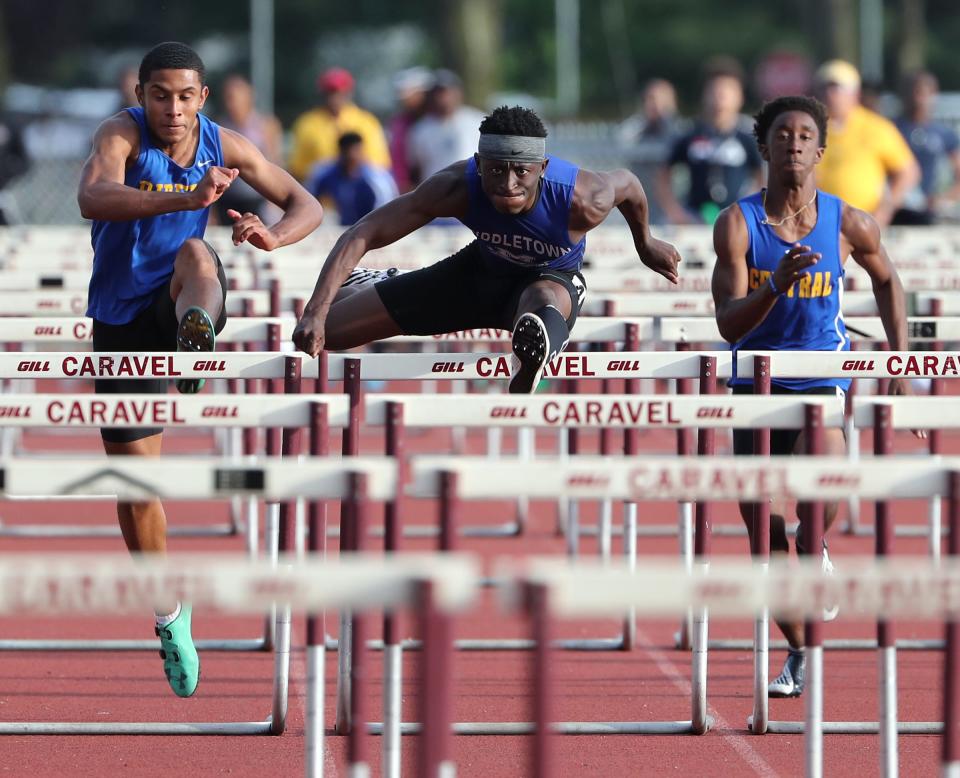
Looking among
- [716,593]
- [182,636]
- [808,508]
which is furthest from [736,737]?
[716,593]

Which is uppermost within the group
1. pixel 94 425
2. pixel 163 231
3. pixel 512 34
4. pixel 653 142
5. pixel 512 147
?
pixel 512 34

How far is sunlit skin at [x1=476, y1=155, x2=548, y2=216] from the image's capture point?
21.8ft

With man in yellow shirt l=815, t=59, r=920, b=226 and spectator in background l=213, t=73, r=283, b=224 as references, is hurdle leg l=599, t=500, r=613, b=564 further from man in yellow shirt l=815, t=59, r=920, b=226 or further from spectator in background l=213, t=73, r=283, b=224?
spectator in background l=213, t=73, r=283, b=224

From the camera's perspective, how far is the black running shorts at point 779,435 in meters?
7.00

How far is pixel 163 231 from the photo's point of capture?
6.88 metres

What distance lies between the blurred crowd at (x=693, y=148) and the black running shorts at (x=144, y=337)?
6734 mm

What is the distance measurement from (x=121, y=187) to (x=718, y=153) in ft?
28.1

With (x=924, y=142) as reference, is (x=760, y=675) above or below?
below

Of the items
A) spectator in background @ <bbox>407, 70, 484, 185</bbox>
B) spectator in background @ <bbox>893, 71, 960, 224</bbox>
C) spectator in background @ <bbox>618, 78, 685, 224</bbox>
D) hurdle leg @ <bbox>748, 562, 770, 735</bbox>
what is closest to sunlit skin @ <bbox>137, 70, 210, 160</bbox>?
hurdle leg @ <bbox>748, 562, 770, 735</bbox>

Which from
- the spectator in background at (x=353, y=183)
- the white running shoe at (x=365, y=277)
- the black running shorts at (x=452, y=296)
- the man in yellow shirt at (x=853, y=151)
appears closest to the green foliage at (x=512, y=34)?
the spectator in background at (x=353, y=183)

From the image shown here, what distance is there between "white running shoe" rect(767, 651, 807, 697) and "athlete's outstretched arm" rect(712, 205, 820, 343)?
3.94 ft

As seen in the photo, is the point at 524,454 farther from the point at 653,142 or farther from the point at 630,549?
the point at 653,142

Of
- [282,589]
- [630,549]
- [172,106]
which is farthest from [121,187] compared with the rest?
[282,589]

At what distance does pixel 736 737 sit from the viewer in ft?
20.6
